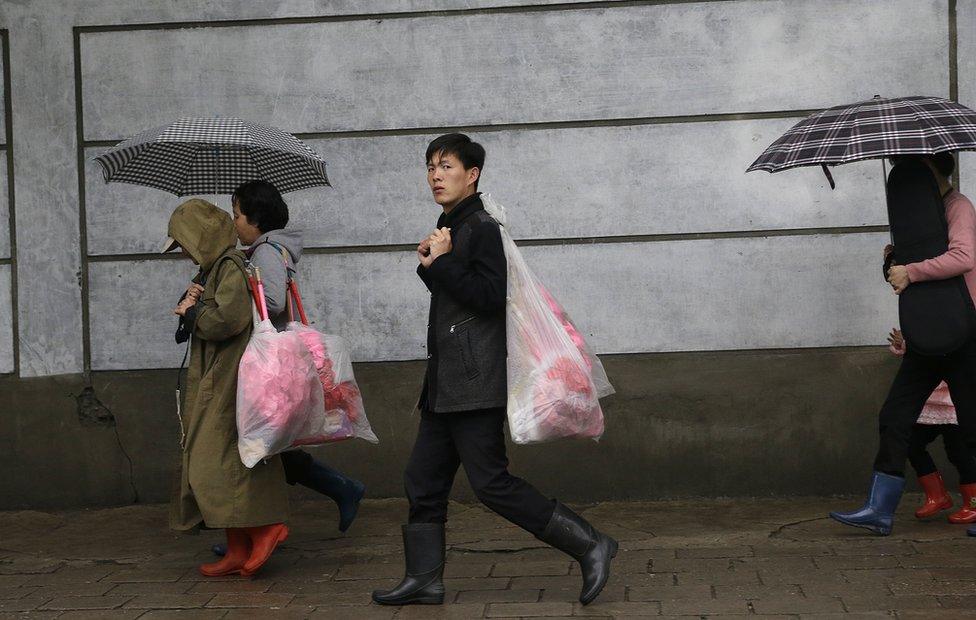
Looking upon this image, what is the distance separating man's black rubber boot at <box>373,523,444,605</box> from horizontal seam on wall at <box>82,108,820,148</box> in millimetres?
2716

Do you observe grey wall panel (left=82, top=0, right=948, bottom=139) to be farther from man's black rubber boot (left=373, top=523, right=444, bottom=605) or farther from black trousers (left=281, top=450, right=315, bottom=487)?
man's black rubber boot (left=373, top=523, right=444, bottom=605)

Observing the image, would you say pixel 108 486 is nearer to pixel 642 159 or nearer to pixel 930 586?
pixel 642 159

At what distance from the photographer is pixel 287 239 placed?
5387 mm

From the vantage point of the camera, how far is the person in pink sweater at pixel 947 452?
5.55 m

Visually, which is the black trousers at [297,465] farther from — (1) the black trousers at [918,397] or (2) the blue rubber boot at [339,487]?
(1) the black trousers at [918,397]

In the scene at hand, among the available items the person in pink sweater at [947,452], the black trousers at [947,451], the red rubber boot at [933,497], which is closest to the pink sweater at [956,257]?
the person in pink sweater at [947,452]

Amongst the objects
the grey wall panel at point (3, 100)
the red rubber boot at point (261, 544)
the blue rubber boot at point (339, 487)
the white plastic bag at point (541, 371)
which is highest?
the grey wall panel at point (3, 100)

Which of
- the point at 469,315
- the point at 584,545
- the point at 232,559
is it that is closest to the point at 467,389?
the point at 469,315

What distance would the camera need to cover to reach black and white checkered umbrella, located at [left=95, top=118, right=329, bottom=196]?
18.3 feet

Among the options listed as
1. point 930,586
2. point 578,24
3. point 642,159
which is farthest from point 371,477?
point 930,586

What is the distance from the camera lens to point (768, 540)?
18.1 feet

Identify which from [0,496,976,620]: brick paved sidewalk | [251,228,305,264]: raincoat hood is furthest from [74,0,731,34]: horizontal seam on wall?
[0,496,976,620]: brick paved sidewalk

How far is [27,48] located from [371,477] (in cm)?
307

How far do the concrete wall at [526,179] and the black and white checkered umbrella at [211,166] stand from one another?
2.26 ft
